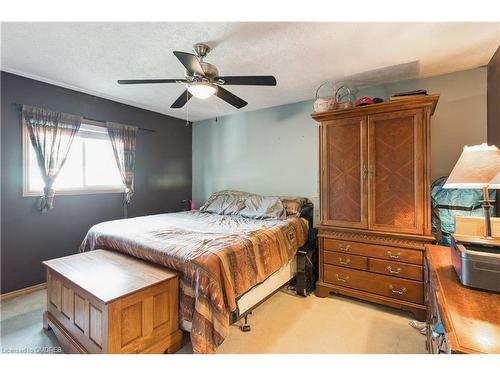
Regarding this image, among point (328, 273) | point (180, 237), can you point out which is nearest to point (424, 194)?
point (328, 273)

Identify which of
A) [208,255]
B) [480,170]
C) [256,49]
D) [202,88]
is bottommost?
[208,255]

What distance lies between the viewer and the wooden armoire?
2.17m

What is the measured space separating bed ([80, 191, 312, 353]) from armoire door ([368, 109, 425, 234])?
0.94 meters

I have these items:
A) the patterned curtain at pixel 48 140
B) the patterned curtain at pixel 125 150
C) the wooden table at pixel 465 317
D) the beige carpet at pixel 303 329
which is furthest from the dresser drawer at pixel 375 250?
the patterned curtain at pixel 48 140

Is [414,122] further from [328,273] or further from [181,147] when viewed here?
[181,147]

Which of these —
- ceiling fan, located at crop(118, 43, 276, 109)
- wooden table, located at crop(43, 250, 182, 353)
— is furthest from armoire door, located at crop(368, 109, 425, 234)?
wooden table, located at crop(43, 250, 182, 353)

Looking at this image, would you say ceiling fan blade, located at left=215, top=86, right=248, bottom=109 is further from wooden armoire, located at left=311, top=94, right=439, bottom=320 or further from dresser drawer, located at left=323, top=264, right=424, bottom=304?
dresser drawer, located at left=323, top=264, right=424, bottom=304

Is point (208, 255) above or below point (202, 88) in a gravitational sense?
below

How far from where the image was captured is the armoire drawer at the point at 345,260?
2436mm

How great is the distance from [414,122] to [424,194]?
2.21 ft

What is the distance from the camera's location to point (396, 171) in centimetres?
229

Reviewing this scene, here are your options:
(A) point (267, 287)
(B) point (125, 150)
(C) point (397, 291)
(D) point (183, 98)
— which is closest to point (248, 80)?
(D) point (183, 98)

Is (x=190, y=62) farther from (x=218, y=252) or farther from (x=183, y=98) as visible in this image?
Result: (x=218, y=252)

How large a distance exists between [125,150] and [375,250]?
359cm
